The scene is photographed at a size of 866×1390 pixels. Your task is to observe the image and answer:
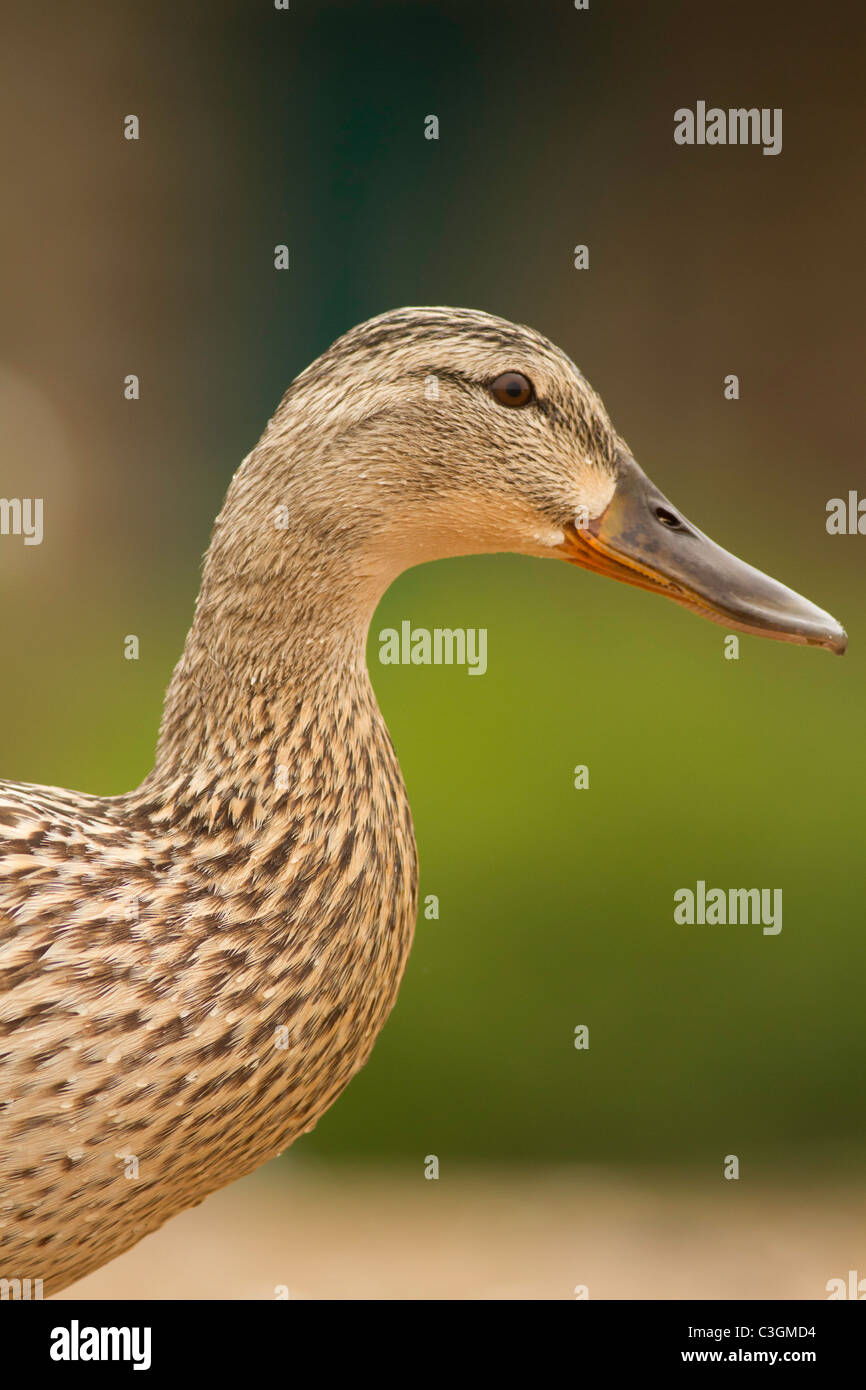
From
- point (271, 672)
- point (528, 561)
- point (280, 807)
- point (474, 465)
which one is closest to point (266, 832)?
point (280, 807)

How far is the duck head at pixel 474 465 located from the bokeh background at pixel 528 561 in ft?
6.39

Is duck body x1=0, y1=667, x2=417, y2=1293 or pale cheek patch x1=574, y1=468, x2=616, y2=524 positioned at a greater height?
pale cheek patch x1=574, y1=468, x2=616, y2=524

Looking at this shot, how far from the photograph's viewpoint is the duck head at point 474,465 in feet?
5.16

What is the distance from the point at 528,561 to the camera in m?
4.52

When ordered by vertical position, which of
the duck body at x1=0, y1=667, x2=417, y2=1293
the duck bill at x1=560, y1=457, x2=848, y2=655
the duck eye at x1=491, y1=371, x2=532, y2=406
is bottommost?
the duck body at x1=0, y1=667, x2=417, y2=1293

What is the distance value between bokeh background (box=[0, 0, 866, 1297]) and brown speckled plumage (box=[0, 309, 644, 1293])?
74.1 inches

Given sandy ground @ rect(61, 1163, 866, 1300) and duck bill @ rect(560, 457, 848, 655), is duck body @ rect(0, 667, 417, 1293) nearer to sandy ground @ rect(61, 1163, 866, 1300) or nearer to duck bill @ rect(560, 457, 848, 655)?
duck bill @ rect(560, 457, 848, 655)

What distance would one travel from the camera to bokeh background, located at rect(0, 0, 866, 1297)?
3.51 meters

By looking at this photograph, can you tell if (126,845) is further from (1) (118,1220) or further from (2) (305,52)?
(2) (305,52)

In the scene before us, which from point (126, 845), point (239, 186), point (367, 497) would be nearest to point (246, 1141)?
point (126, 845)

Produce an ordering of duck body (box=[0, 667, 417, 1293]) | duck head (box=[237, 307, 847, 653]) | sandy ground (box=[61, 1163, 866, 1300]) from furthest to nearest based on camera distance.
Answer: sandy ground (box=[61, 1163, 866, 1300]) → duck head (box=[237, 307, 847, 653]) → duck body (box=[0, 667, 417, 1293])

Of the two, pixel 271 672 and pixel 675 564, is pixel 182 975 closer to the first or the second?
pixel 271 672

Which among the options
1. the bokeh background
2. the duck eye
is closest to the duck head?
the duck eye

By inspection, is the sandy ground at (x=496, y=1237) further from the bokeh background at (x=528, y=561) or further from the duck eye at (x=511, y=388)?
the duck eye at (x=511, y=388)
